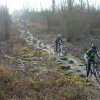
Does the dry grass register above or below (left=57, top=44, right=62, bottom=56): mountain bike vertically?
below

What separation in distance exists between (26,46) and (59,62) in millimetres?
8727

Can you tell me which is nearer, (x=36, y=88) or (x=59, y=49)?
(x=36, y=88)

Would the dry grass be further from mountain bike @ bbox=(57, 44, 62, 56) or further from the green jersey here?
mountain bike @ bbox=(57, 44, 62, 56)

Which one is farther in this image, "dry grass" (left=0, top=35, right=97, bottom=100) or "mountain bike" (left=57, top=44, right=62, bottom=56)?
"mountain bike" (left=57, top=44, right=62, bottom=56)

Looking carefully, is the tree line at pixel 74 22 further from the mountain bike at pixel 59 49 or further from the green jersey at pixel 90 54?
the green jersey at pixel 90 54

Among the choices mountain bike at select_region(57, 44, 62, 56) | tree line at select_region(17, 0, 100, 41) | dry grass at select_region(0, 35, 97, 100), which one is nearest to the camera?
dry grass at select_region(0, 35, 97, 100)

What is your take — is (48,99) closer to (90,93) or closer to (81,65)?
(90,93)

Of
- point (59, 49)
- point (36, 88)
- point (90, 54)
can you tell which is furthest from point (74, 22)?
point (36, 88)

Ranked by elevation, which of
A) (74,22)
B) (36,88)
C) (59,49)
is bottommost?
(36,88)

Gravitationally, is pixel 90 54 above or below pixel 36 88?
above

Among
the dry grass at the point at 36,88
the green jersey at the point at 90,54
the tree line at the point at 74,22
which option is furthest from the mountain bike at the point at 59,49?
the dry grass at the point at 36,88

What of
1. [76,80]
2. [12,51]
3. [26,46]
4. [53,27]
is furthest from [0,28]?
[76,80]

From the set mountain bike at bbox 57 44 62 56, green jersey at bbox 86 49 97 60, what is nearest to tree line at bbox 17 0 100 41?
mountain bike at bbox 57 44 62 56

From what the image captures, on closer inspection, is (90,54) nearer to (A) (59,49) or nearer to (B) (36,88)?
(B) (36,88)
